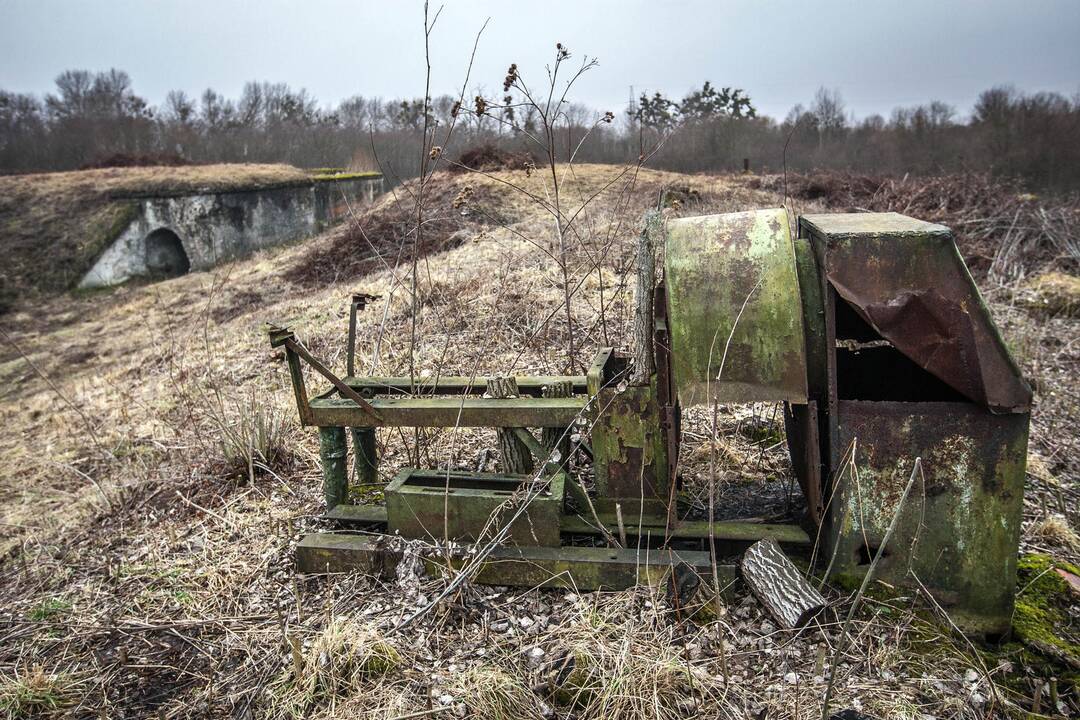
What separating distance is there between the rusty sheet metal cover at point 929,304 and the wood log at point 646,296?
2.30 ft

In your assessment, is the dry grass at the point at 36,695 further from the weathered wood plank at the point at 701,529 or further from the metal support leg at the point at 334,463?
Answer: the weathered wood plank at the point at 701,529

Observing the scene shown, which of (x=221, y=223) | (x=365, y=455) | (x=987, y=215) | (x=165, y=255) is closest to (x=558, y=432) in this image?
(x=365, y=455)

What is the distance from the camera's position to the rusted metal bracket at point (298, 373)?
3.05m

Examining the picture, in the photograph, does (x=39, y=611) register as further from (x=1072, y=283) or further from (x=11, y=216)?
(x=11, y=216)

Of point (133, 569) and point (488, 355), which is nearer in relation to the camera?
point (133, 569)

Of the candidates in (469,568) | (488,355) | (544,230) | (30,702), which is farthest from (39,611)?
(544,230)

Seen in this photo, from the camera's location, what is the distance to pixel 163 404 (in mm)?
7586

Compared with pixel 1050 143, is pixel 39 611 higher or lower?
lower

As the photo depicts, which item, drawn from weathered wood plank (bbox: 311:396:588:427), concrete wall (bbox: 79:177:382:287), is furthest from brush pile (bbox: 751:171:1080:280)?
concrete wall (bbox: 79:177:382:287)

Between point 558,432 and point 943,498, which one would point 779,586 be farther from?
point 558,432

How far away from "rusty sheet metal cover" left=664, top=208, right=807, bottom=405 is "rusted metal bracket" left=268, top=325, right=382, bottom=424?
149 centimetres

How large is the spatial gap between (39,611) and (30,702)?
2.49 feet

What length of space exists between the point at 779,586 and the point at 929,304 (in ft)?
4.10

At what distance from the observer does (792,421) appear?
3.42 m
